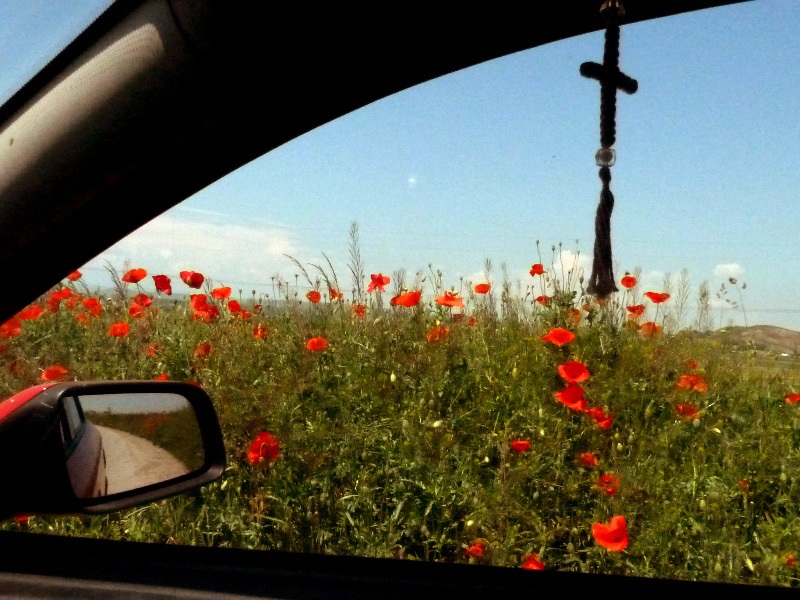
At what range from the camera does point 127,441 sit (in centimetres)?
159

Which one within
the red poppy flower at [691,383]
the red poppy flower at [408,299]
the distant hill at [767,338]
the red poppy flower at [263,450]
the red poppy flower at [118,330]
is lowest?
the red poppy flower at [263,450]

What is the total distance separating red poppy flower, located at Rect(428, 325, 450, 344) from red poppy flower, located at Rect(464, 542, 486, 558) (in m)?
1.07

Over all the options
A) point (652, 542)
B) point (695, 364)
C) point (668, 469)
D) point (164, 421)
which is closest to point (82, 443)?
point (164, 421)

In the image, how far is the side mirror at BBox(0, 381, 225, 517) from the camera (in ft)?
3.56

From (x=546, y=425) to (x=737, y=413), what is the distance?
0.89 meters

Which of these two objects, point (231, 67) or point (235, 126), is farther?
point (235, 126)

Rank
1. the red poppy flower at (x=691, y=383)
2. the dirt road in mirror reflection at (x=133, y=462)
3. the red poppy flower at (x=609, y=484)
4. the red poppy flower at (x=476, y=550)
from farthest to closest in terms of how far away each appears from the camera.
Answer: the red poppy flower at (x=691, y=383), the red poppy flower at (x=609, y=484), the red poppy flower at (x=476, y=550), the dirt road in mirror reflection at (x=133, y=462)

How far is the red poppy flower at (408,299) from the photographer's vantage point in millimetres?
3396

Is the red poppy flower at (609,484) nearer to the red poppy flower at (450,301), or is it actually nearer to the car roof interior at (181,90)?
the red poppy flower at (450,301)

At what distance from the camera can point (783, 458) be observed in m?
2.82

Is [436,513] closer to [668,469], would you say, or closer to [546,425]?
[546,425]

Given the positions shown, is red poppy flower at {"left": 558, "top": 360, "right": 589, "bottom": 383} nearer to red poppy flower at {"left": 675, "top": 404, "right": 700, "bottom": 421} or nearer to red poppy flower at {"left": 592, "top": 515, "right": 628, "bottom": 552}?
red poppy flower at {"left": 675, "top": 404, "right": 700, "bottom": 421}

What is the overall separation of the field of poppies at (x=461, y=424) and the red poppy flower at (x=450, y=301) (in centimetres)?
1

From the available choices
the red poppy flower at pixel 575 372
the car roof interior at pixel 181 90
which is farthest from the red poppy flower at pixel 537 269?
the car roof interior at pixel 181 90
